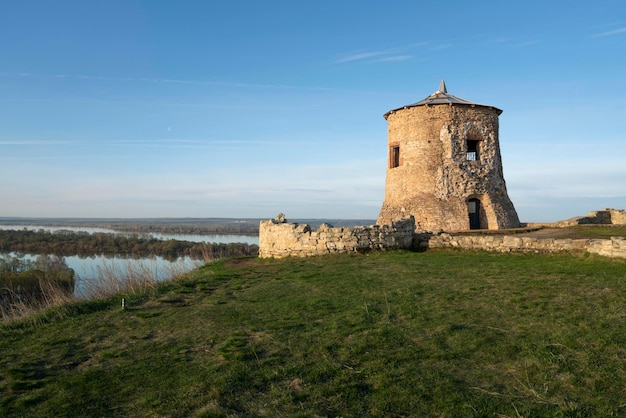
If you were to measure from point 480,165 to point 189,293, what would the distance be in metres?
14.5

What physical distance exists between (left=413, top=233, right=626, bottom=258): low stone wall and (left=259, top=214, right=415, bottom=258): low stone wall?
777mm

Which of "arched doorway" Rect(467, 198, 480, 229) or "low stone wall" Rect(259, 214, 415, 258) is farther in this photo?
"arched doorway" Rect(467, 198, 480, 229)

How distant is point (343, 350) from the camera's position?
5.96 m

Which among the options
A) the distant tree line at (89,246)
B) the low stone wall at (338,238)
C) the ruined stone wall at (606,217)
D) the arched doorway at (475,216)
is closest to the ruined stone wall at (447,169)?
the arched doorway at (475,216)

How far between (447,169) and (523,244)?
7005mm

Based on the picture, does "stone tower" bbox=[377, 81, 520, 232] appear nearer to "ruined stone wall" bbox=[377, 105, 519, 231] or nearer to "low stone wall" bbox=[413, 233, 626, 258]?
"ruined stone wall" bbox=[377, 105, 519, 231]

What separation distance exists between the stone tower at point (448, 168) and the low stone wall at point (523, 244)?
13.2 feet

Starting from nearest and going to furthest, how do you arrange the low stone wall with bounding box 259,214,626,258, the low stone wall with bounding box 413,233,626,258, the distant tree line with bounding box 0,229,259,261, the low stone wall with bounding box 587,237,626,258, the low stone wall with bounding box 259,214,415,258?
the low stone wall with bounding box 587,237,626,258
the low stone wall with bounding box 413,233,626,258
the low stone wall with bounding box 259,214,626,258
the low stone wall with bounding box 259,214,415,258
the distant tree line with bounding box 0,229,259,261

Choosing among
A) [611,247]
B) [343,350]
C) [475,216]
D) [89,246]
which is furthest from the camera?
[89,246]

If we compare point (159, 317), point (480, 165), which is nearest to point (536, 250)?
point (480, 165)

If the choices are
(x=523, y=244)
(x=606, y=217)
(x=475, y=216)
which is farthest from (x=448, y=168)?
(x=606, y=217)

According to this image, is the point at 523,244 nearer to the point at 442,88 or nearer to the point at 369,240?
the point at 369,240

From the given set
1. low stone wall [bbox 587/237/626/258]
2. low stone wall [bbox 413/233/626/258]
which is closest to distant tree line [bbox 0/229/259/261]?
low stone wall [bbox 413/233/626/258]

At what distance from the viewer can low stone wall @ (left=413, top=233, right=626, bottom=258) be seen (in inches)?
429
